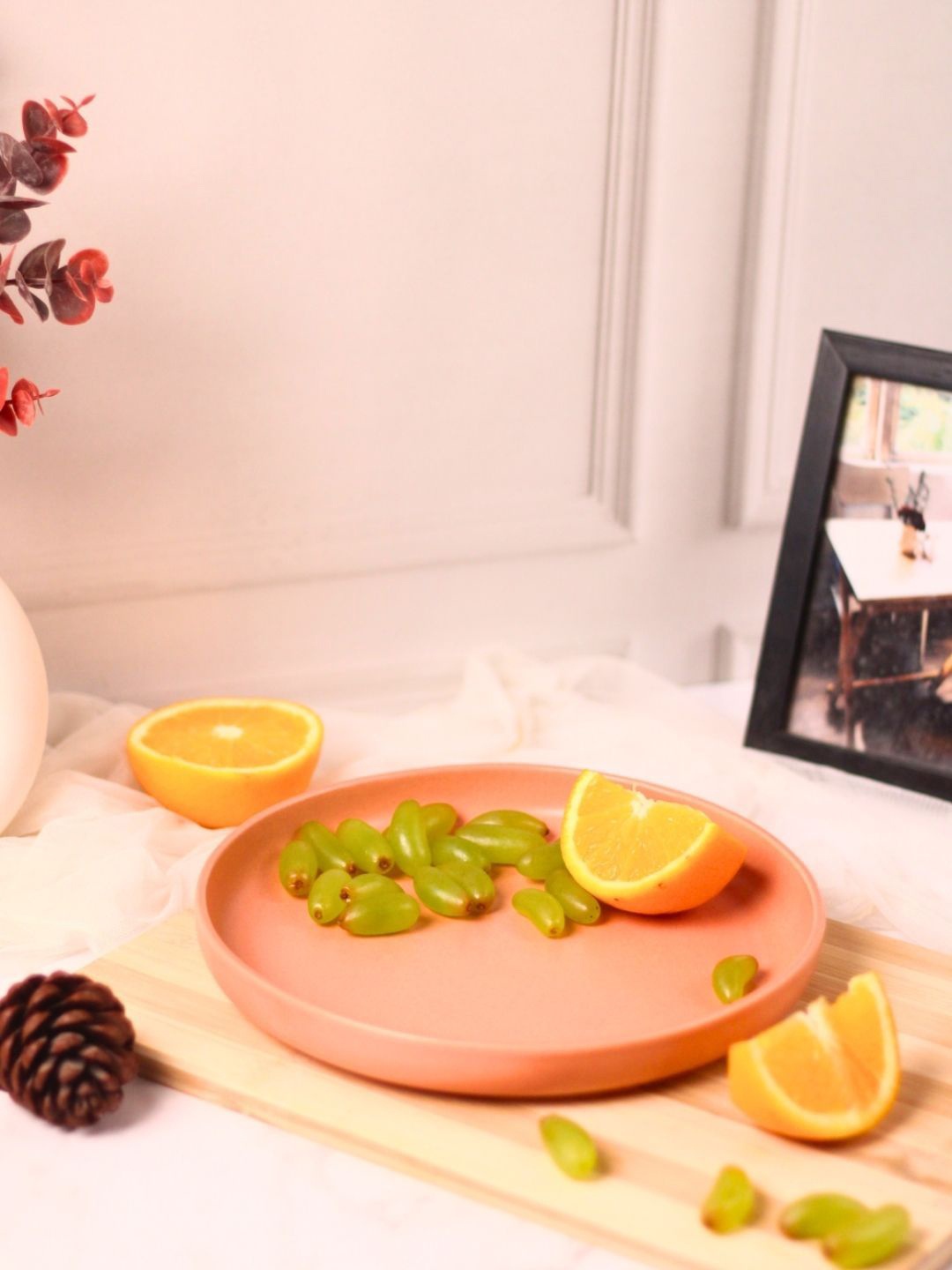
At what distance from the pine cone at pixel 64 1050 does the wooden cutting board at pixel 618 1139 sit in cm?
4

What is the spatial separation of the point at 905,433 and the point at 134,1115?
33.7 inches

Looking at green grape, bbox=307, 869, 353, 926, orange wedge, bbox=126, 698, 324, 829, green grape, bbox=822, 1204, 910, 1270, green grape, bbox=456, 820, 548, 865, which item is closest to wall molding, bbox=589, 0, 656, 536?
orange wedge, bbox=126, 698, 324, 829

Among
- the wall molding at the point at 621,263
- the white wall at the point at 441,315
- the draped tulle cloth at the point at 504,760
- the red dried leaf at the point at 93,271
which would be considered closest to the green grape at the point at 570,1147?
the draped tulle cloth at the point at 504,760

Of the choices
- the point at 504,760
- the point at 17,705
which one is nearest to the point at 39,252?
the point at 17,705

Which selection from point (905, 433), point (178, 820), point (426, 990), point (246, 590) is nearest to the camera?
point (426, 990)

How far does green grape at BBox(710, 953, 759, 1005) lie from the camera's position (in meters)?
0.79

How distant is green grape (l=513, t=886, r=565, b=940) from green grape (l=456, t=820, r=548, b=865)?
0.06 metres

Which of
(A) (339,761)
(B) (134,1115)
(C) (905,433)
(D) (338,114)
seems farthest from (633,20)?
(B) (134,1115)

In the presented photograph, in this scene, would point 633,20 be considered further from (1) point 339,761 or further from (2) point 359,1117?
(2) point 359,1117

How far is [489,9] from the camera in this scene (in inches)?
50.5

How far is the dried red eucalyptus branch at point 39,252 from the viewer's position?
93cm

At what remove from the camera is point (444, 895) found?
90 cm

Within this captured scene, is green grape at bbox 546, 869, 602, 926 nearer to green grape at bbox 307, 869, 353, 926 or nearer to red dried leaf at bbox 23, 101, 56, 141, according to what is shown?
green grape at bbox 307, 869, 353, 926

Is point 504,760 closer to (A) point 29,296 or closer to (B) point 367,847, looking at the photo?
(B) point 367,847
